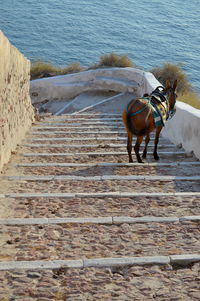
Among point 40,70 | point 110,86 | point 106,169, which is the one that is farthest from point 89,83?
point 106,169

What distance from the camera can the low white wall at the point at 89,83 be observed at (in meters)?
13.8

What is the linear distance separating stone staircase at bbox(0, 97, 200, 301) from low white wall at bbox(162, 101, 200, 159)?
0.51m

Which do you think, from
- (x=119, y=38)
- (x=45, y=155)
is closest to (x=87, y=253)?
(x=45, y=155)

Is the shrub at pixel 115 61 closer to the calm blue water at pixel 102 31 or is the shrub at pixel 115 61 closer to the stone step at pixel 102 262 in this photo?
the stone step at pixel 102 262

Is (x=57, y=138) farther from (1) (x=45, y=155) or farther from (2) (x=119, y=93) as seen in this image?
(2) (x=119, y=93)

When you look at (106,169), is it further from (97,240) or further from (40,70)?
(40,70)

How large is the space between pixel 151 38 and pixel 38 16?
15278mm

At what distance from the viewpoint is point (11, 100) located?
6883 millimetres

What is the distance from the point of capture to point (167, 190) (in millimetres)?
4883

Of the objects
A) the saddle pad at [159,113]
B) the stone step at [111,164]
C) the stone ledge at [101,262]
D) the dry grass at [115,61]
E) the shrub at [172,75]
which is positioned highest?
the stone ledge at [101,262]

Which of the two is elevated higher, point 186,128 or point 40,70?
point 186,128

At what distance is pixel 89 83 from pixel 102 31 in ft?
124

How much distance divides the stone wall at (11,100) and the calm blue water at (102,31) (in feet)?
91.1

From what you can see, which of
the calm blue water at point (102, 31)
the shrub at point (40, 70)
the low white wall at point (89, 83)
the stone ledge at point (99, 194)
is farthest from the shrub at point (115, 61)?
the calm blue water at point (102, 31)
